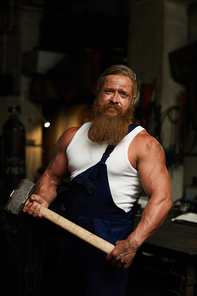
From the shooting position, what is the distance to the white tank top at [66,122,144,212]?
80.6 inches

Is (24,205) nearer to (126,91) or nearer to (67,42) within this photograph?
(126,91)

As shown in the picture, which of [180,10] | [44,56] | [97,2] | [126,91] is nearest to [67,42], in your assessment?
[44,56]

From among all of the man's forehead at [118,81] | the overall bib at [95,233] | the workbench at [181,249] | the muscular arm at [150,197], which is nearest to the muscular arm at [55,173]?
the overall bib at [95,233]

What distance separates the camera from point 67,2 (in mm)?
8977

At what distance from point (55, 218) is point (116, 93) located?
842 millimetres

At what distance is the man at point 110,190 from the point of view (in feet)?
6.51

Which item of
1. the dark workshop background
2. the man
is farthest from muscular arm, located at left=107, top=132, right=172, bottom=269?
the dark workshop background

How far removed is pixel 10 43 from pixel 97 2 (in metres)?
2.44

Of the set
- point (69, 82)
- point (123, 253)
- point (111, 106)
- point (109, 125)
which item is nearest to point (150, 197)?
point (123, 253)

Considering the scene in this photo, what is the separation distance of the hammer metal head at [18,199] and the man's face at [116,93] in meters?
0.68

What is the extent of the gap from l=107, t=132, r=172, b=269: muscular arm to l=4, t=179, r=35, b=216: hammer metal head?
0.58 m

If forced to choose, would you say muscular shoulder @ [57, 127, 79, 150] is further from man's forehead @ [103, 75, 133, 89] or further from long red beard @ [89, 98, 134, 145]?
man's forehead @ [103, 75, 133, 89]

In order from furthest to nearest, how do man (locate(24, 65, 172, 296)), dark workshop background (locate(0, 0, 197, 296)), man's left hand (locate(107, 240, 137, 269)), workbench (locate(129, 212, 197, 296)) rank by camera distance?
dark workshop background (locate(0, 0, 197, 296)) < workbench (locate(129, 212, 197, 296)) < man (locate(24, 65, 172, 296)) < man's left hand (locate(107, 240, 137, 269))

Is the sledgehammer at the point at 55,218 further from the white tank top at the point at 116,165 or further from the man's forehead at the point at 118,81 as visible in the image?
the man's forehead at the point at 118,81
